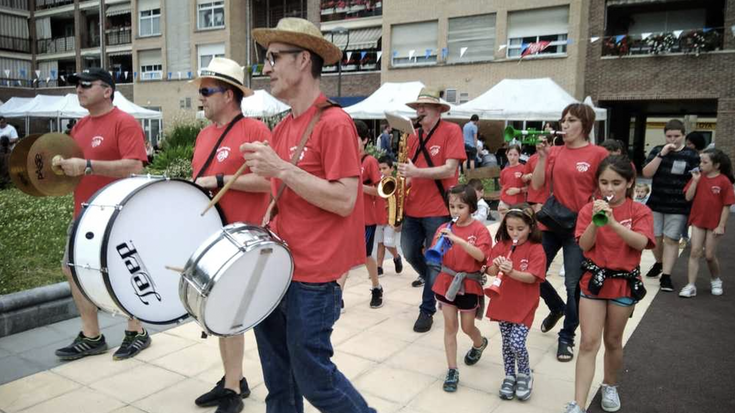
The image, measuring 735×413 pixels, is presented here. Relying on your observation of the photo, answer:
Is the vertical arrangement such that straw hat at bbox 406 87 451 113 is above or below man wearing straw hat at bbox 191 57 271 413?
above

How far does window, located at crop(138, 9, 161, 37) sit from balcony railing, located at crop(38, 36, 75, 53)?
350 inches

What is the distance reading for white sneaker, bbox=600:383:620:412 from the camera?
3.59m

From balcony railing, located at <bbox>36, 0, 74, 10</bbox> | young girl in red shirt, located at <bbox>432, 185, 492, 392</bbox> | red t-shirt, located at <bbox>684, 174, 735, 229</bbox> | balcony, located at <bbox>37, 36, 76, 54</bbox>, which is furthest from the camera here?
balcony, located at <bbox>37, 36, 76, 54</bbox>

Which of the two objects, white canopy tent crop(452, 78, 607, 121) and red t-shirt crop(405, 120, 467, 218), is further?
white canopy tent crop(452, 78, 607, 121)

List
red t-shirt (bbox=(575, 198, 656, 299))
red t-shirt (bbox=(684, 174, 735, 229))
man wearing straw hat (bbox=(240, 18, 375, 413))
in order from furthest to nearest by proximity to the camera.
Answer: red t-shirt (bbox=(684, 174, 735, 229)) → red t-shirt (bbox=(575, 198, 656, 299)) → man wearing straw hat (bbox=(240, 18, 375, 413))

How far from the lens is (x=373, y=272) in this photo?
578 centimetres

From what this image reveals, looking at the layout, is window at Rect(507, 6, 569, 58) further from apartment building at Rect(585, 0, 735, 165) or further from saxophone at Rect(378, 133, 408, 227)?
saxophone at Rect(378, 133, 408, 227)

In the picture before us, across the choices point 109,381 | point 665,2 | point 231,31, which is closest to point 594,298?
point 109,381

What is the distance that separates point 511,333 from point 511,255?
538 mm

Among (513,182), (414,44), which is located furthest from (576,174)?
(414,44)

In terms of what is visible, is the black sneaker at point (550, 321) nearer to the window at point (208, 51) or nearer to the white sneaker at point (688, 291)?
the white sneaker at point (688, 291)

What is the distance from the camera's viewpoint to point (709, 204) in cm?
630

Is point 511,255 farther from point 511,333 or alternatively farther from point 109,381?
point 109,381

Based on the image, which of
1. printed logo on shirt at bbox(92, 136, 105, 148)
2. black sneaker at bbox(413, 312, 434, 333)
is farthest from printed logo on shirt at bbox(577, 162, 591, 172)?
printed logo on shirt at bbox(92, 136, 105, 148)
